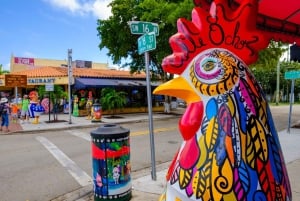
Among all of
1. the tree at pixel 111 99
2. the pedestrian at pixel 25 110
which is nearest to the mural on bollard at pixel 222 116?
the pedestrian at pixel 25 110

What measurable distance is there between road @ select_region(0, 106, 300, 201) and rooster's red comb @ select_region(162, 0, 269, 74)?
473cm

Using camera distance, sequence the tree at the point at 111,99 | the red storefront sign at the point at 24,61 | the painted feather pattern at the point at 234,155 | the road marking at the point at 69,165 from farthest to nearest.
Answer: the red storefront sign at the point at 24,61 → the tree at the point at 111,99 → the road marking at the point at 69,165 → the painted feather pattern at the point at 234,155

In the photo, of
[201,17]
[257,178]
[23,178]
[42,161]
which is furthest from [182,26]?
[42,161]

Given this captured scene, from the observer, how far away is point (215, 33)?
2188 mm

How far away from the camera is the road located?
648cm

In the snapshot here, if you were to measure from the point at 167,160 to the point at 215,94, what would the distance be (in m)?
6.97

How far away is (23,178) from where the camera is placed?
7.23 m

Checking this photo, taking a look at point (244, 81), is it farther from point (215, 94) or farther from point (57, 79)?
point (57, 79)

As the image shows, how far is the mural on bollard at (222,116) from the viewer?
1896 millimetres

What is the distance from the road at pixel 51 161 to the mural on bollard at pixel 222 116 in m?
4.68

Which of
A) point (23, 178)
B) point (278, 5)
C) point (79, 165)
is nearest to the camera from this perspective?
point (278, 5)

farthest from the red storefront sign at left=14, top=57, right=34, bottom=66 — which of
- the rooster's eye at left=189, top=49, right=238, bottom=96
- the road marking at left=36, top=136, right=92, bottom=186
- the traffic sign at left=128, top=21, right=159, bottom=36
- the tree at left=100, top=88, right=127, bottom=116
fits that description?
the rooster's eye at left=189, top=49, right=238, bottom=96

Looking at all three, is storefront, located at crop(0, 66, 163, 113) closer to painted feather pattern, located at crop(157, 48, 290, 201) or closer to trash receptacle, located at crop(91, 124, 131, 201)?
trash receptacle, located at crop(91, 124, 131, 201)

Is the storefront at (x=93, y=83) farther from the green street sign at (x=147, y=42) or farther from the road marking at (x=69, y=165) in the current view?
the green street sign at (x=147, y=42)
